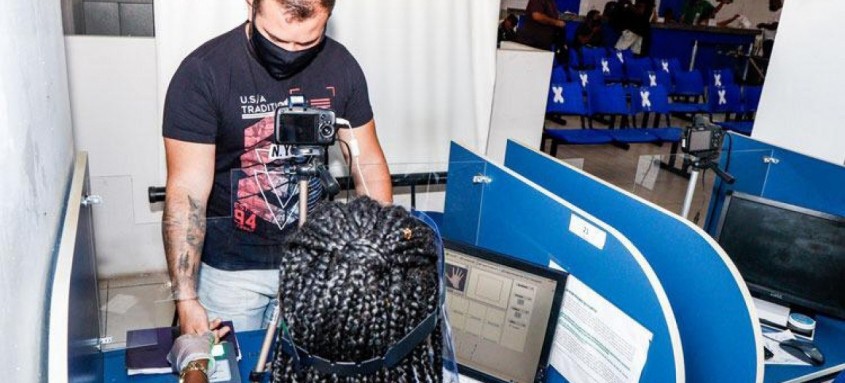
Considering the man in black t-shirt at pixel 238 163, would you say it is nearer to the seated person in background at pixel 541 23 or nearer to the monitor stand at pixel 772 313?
the monitor stand at pixel 772 313

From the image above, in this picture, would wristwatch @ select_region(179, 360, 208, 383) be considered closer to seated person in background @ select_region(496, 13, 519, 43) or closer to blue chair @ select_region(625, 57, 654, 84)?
seated person in background @ select_region(496, 13, 519, 43)

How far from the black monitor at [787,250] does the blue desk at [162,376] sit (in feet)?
4.40

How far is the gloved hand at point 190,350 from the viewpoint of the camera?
126cm

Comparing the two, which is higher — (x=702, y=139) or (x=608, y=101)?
(x=702, y=139)

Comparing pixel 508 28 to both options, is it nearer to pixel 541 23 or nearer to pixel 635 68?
pixel 541 23

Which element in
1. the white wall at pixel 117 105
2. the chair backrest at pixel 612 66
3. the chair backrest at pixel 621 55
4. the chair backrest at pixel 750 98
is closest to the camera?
the white wall at pixel 117 105

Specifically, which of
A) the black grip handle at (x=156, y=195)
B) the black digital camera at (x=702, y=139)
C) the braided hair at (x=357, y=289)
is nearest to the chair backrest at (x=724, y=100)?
the black digital camera at (x=702, y=139)

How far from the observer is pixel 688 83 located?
261 inches

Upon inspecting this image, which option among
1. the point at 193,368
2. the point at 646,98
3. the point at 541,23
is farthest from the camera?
the point at 541,23

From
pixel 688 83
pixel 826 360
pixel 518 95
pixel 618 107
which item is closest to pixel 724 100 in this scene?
pixel 688 83

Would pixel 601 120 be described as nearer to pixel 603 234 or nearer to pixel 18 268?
pixel 603 234

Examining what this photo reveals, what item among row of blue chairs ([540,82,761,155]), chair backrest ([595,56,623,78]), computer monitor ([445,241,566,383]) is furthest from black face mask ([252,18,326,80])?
chair backrest ([595,56,623,78])

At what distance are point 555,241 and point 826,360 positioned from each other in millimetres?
914

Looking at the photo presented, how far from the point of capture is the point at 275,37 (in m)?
1.57
